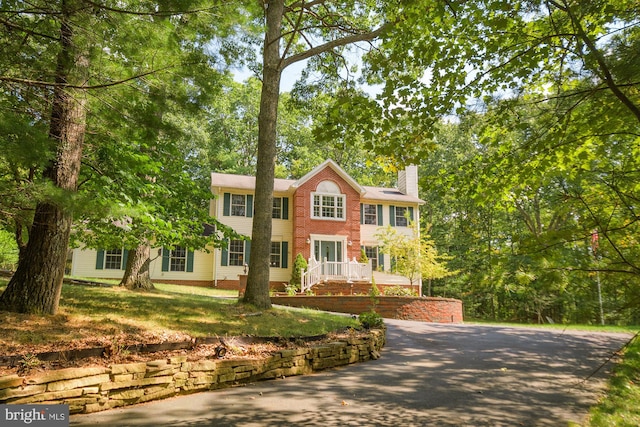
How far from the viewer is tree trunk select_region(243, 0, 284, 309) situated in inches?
347

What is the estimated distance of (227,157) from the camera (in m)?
30.6

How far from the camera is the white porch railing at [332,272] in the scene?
17355 mm

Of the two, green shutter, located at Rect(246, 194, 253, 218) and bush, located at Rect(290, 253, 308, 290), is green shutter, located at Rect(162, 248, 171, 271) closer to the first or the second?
green shutter, located at Rect(246, 194, 253, 218)

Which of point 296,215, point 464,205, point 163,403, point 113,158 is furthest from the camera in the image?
point 464,205

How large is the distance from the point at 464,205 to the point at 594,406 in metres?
26.2

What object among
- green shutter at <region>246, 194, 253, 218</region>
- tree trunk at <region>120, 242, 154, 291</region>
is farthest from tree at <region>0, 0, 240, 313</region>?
green shutter at <region>246, 194, 253, 218</region>

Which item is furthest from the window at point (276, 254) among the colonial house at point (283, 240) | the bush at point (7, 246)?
the bush at point (7, 246)

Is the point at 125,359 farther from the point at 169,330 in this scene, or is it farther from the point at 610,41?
the point at 610,41

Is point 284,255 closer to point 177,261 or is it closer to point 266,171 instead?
point 177,261

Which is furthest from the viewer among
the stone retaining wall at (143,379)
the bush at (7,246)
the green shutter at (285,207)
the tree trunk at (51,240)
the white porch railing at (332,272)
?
the green shutter at (285,207)

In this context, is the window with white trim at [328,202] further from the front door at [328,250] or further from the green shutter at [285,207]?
the green shutter at [285,207]

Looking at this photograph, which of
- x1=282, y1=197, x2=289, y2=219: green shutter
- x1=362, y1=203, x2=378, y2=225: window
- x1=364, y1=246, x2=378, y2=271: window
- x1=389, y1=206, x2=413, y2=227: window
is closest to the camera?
x1=282, y1=197, x2=289, y2=219: green shutter

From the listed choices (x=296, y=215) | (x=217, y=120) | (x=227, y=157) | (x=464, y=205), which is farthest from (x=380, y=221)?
(x=217, y=120)

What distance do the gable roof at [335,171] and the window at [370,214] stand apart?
59.3 inches
